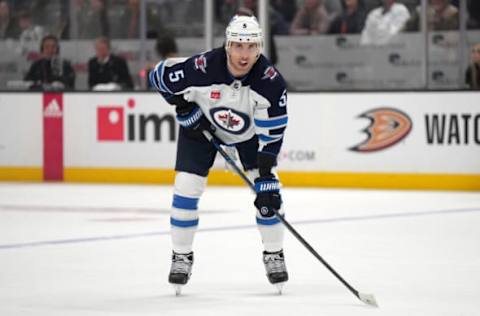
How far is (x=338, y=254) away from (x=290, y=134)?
17.3 feet

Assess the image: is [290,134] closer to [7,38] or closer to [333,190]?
[333,190]

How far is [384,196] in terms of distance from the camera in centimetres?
1108

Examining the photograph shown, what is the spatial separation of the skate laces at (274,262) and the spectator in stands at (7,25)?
29.0ft

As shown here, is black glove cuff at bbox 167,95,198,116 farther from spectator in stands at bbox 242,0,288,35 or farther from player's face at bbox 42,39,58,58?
player's face at bbox 42,39,58,58

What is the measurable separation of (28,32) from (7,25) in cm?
28

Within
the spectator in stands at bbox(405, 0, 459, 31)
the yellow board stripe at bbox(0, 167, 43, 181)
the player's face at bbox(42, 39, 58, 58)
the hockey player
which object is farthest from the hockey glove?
the player's face at bbox(42, 39, 58, 58)

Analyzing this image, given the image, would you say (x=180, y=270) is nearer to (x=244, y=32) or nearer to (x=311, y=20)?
(x=244, y=32)

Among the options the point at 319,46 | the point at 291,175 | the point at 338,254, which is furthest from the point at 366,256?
the point at 319,46

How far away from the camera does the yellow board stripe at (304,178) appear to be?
11617 mm

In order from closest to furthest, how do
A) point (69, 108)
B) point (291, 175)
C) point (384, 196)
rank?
point (384, 196) → point (291, 175) → point (69, 108)

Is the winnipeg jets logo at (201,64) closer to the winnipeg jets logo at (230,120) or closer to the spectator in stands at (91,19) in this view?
the winnipeg jets logo at (230,120)

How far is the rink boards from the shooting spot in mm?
11641

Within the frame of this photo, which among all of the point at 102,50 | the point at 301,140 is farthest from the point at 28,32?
the point at 301,140

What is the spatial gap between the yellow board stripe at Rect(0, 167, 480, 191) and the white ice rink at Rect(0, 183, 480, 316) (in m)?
0.42
